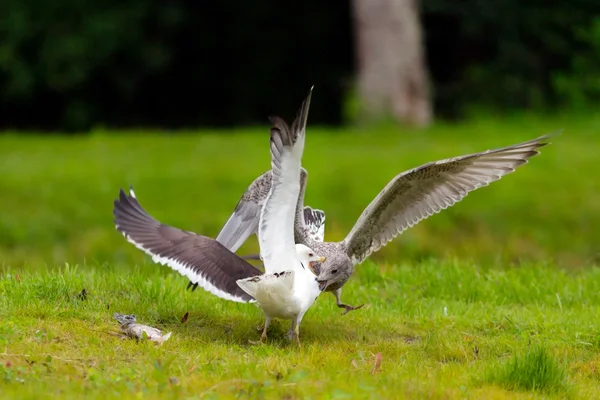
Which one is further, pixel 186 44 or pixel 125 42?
pixel 186 44

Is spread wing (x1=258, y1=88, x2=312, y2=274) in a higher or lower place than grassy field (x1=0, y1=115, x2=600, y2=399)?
higher

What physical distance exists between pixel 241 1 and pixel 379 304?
16657mm

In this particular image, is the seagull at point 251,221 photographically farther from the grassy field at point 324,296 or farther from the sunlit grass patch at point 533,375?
the sunlit grass patch at point 533,375

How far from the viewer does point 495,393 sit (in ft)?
17.6

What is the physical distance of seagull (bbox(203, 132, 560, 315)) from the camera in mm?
6941

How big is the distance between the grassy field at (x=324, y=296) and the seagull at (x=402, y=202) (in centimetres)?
46

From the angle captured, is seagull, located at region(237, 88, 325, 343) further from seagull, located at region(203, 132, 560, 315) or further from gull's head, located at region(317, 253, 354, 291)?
seagull, located at region(203, 132, 560, 315)

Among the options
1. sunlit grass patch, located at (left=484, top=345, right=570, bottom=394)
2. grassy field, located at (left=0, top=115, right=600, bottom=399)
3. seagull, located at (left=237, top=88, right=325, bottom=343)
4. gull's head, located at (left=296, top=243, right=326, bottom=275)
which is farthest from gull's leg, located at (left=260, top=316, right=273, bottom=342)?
sunlit grass patch, located at (left=484, top=345, right=570, bottom=394)

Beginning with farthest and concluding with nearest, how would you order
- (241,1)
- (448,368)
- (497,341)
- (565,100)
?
(241,1) → (565,100) → (497,341) → (448,368)

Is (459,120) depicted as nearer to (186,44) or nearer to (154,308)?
(186,44)

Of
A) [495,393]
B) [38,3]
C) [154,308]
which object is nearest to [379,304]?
[154,308]

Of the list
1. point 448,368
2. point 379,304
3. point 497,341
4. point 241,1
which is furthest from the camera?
point 241,1

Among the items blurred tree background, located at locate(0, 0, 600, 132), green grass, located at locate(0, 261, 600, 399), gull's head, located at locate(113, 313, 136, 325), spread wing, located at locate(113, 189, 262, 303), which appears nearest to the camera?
green grass, located at locate(0, 261, 600, 399)

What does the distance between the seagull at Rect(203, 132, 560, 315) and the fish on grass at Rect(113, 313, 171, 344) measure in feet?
3.98
